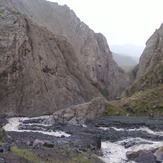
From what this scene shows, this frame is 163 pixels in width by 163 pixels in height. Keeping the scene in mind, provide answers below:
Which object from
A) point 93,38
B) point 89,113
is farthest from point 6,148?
point 93,38

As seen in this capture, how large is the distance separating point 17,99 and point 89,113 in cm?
2336

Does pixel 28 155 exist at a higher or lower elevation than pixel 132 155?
higher

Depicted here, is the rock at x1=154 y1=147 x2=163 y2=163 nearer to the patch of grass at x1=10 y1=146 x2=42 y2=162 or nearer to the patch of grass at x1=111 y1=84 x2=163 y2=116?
the patch of grass at x1=10 y1=146 x2=42 y2=162

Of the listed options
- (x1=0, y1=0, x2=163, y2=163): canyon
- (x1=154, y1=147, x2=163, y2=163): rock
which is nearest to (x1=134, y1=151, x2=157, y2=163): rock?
(x1=0, y1=0, x2=163, y2=163): canyon

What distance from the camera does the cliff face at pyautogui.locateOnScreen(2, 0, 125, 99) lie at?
471 ft

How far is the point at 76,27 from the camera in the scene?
162750 mm

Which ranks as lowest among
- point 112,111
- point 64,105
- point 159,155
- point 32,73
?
point 159,155

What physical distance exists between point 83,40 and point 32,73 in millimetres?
72894

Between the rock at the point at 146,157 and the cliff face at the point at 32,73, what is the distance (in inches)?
2005

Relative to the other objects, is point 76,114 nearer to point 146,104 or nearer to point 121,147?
point 146,104

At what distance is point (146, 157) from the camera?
3161cm

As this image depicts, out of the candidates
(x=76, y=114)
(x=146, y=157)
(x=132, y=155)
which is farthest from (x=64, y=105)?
(x=146, y=157)

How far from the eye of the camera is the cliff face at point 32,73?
3174 inches

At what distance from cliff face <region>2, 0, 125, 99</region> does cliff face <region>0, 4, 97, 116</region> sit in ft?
109
